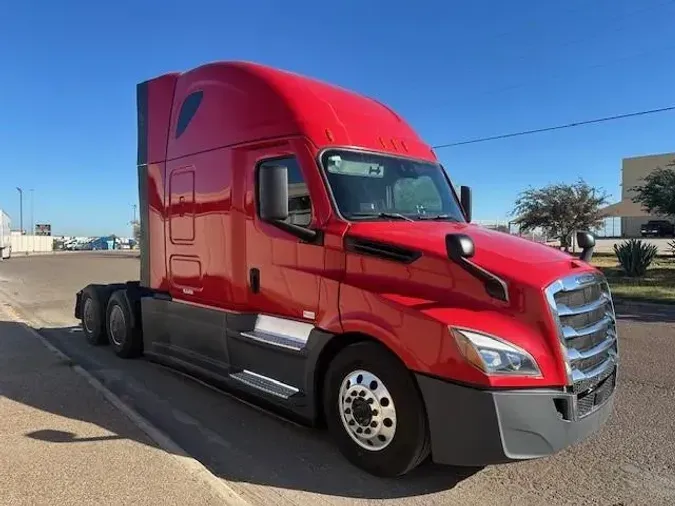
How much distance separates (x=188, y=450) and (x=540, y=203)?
32212mm

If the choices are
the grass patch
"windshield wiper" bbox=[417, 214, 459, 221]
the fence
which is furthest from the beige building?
the fence

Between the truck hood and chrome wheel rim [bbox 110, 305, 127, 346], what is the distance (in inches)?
182

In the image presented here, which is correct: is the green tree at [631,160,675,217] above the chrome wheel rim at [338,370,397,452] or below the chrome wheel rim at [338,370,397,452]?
above

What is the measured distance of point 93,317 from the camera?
8758mm

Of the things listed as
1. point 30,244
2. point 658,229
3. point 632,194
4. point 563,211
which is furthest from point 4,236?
point 632,194

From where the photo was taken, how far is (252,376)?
16.9 feet

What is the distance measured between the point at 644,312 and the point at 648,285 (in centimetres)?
531

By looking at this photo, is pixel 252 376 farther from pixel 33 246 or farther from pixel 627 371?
pixel 33 246

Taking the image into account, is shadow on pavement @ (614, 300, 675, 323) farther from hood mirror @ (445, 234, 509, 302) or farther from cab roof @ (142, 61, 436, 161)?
hood mirror @ (445, 234, 509, 302)

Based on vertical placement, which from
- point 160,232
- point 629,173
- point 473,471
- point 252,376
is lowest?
point 473,471

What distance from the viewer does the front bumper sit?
3.47 meters

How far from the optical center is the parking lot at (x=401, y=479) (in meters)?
3.77

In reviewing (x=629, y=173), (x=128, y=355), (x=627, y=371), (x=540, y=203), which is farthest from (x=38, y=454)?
(x=629, y=173)

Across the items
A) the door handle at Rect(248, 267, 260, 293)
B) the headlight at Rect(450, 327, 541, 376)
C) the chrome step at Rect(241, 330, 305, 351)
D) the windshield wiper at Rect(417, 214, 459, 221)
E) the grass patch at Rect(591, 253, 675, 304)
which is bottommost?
the grass patch at Rect(591, 253, 675, 304)
